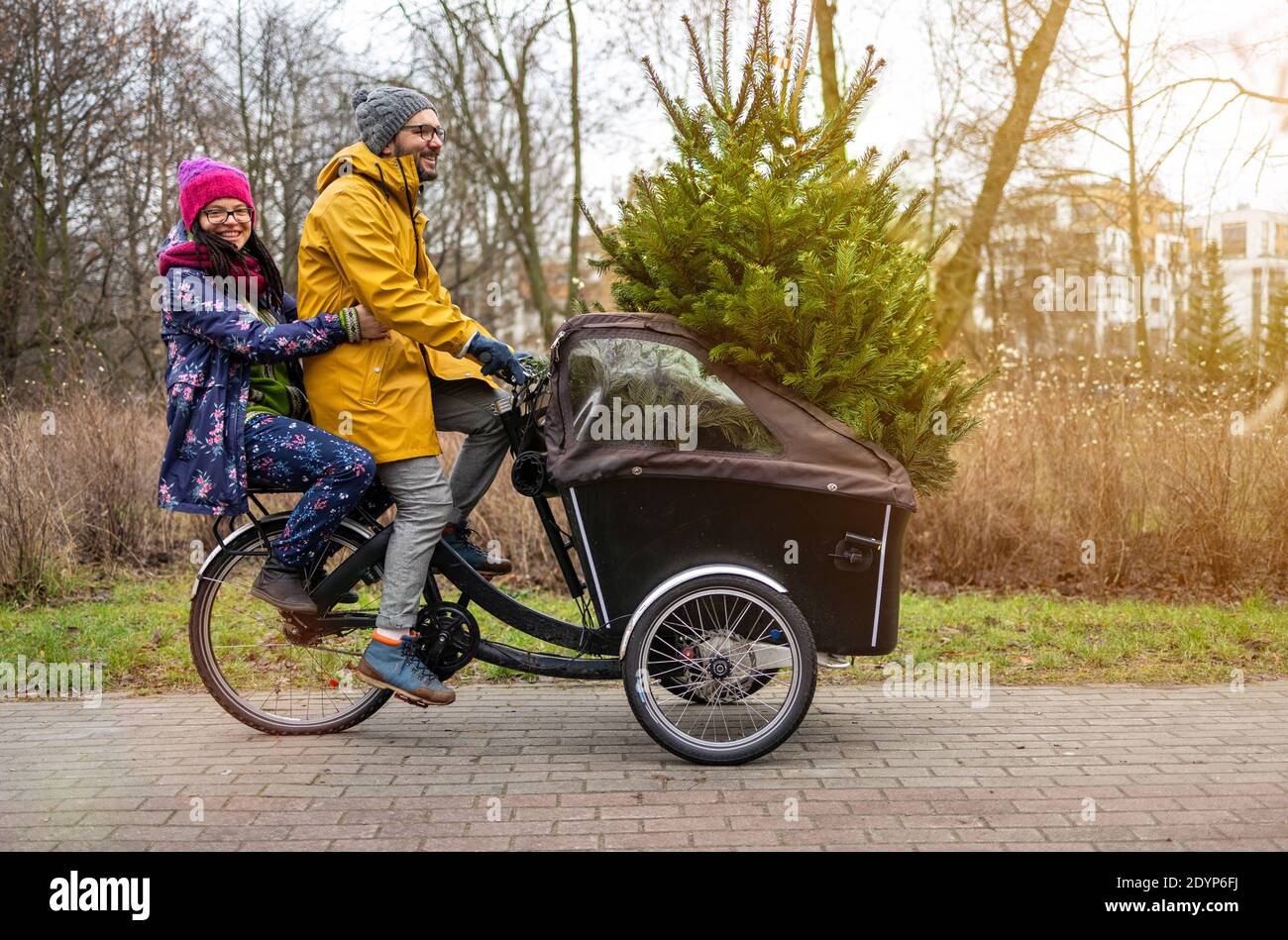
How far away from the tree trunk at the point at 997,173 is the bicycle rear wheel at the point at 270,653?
9341mm

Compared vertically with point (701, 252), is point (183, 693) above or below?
below

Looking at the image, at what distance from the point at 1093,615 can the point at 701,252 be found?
368 cm

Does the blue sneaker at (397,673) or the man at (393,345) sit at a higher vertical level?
the man at (393,345)

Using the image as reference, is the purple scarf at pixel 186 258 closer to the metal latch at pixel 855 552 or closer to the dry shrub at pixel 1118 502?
the metal latch at pixel 855 552

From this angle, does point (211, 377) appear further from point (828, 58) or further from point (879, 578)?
point (828, 58)

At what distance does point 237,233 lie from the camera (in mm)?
4195

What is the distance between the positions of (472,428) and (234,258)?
40.6 inches

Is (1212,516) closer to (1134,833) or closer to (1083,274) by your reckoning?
(1134,833)

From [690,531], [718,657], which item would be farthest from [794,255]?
[718,657]

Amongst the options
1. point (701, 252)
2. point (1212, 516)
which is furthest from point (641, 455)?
point (1212, 516)

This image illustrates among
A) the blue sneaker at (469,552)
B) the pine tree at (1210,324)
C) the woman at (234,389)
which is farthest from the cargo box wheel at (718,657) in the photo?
the pine tree at (1210,324)

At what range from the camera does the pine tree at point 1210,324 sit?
9.06 m
